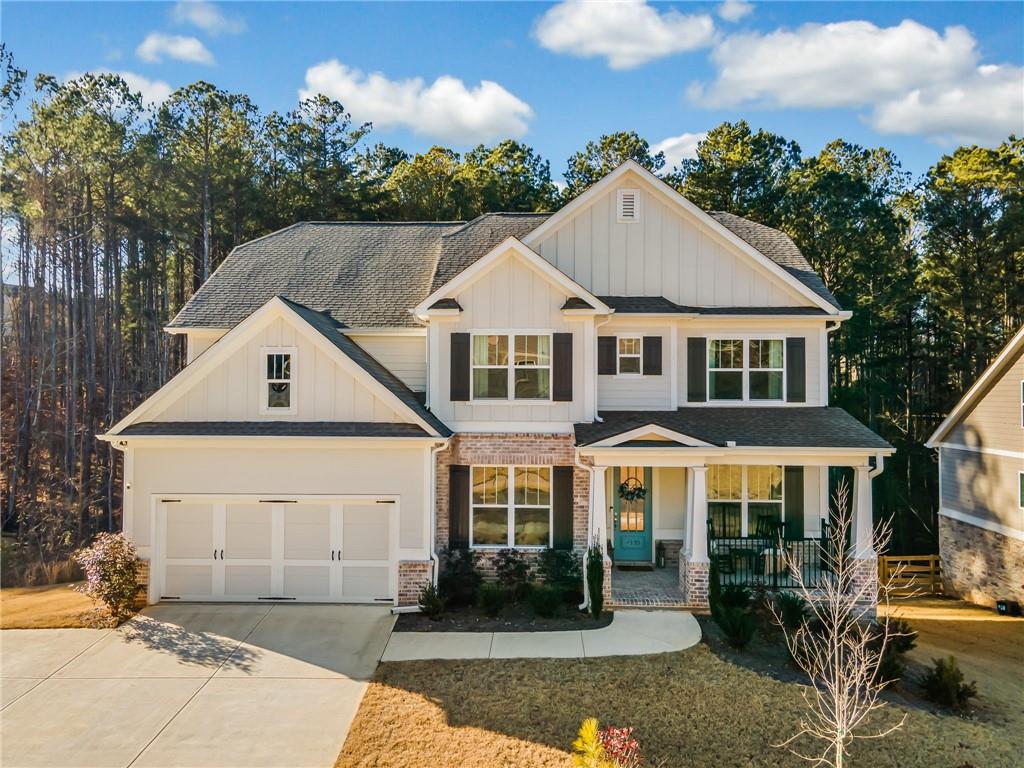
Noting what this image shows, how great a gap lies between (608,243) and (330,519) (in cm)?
904

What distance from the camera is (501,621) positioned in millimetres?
12039

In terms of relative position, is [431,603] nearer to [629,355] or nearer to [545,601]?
[545,601]

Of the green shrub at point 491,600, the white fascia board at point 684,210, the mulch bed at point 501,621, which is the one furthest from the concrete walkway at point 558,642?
the white fascia board at point 684,210

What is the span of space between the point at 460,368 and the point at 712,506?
6.62 metres

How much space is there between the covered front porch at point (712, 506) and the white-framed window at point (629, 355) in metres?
2.30

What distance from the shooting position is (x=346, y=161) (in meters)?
32.8

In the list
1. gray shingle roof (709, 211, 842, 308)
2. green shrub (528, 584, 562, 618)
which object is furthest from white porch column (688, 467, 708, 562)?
gray shingle roof (709, 211, 842, 308)

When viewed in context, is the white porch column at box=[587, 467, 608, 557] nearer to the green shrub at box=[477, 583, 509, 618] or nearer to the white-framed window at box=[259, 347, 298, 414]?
the green shrub at box=[477, 583, 509, 618]

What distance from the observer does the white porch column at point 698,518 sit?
1255cm


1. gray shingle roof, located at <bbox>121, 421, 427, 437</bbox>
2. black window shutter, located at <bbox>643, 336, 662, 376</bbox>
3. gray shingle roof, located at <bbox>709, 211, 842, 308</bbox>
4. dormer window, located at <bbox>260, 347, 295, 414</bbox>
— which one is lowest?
gray shingle roof, located at <bbox>121, 421, 427, 437</bbox>

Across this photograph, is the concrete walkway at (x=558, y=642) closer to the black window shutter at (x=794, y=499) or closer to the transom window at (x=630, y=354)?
the black window shutter at (x=794, y=499)

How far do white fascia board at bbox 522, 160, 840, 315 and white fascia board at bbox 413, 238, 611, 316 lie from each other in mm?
1488

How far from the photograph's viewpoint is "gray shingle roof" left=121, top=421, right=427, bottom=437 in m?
12.6

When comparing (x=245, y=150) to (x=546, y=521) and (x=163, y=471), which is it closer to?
(x=163, y=471)
